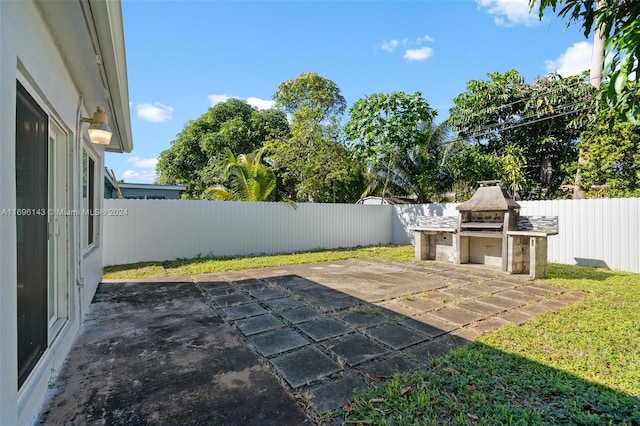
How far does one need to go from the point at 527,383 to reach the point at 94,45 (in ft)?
14.0

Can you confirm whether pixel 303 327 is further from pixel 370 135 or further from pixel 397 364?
pixel 370 135

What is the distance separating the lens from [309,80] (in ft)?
53.5

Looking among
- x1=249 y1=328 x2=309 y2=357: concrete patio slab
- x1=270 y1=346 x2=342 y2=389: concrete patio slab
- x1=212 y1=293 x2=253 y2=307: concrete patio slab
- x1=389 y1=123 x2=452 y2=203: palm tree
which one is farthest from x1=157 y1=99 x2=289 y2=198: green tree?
x1=270 y1=346 x2=342 y2=389: concrete patio slab

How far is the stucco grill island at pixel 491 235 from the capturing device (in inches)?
234

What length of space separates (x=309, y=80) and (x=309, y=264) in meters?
12.3

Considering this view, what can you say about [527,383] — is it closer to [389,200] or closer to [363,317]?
[363,317]

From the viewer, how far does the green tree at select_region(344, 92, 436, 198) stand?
10508 mm

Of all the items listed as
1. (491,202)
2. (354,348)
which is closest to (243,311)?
(354,348)

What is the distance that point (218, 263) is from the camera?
719 centimetres

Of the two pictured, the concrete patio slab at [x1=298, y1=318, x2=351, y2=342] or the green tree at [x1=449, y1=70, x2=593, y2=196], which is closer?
the concrete patio slab at [x1=298, y1=318, x2=351, y2=342]

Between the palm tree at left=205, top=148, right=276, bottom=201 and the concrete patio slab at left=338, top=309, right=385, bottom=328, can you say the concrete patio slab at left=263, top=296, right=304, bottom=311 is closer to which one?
the concrete patio slab at left=338, top=309, right=385, bottom=328

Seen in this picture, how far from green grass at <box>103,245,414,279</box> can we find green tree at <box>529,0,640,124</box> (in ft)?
20.6

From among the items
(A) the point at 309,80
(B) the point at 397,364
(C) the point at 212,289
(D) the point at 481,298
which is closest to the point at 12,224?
(B) the point at 397,364

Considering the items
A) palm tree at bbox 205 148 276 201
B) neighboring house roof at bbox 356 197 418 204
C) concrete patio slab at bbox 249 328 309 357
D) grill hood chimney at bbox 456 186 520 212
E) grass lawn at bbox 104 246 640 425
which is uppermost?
palm tree at bbox 205 148 276 201
